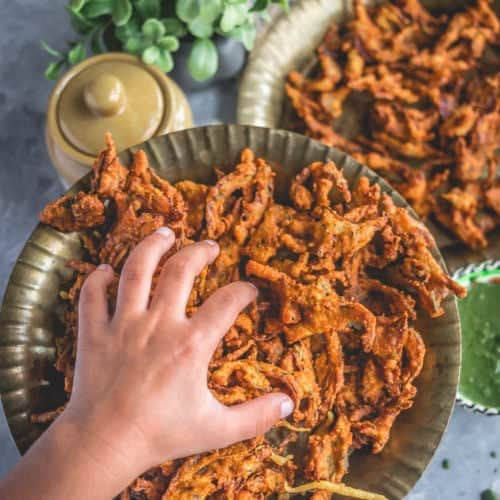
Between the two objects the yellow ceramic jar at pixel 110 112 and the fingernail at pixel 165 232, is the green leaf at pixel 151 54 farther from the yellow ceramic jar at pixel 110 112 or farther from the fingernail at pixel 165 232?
the fingernail at pixel 165 232

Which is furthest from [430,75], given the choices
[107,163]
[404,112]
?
[107,163]

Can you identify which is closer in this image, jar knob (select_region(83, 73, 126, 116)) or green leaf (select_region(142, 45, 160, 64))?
jar knob (select_region(83, 73, 126, 116))

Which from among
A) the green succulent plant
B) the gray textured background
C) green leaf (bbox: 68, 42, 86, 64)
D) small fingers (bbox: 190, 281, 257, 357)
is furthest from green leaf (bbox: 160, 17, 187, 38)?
small fingers (bbox: 190, 281, 257, 357)

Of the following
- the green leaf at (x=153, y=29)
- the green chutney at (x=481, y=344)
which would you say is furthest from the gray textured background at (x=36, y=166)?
the green leaf at (x=153, y=29)

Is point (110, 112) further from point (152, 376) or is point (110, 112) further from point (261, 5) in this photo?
point (152, 376)

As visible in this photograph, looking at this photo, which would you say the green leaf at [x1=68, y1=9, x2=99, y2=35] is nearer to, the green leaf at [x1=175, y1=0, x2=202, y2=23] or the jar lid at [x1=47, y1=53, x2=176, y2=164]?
the jar lid at [x1=47, y1=53, x2=176, y2=164]

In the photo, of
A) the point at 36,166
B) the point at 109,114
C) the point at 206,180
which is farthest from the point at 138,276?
the point at 36,166

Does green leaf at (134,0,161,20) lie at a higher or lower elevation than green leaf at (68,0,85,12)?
lower
